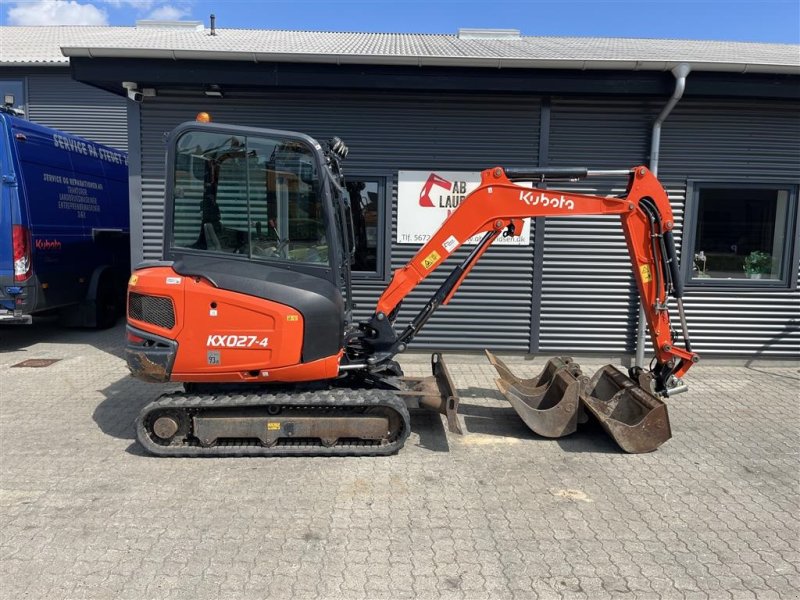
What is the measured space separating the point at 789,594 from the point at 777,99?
6.81 meters

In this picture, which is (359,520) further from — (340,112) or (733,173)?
(733,173)

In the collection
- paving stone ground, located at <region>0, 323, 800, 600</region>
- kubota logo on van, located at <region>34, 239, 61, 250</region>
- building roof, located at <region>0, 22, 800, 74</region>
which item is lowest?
paving stone ground, located at <region>0, 323, 800, 600</region>

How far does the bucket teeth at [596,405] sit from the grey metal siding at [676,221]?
223cm

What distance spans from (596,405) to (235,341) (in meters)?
3.17

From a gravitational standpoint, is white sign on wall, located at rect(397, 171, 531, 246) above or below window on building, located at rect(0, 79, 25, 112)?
below

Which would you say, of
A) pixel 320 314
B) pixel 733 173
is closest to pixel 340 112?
pixel 320 314

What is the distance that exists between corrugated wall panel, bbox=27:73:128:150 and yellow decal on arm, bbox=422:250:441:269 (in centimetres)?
1260

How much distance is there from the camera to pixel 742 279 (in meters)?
7.85

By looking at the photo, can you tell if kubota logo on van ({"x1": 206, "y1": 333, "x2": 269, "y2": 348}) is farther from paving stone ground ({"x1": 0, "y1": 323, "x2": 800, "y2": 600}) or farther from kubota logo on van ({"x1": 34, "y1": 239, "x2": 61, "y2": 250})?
kubota logo on van ({"x1": 34, "y1": 239, "x2": 61, "y2": 250})

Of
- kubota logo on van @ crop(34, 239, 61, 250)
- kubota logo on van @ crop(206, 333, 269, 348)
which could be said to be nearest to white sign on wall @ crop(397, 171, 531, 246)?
kubota logo on van @ crop(206, 333, 269, 348)

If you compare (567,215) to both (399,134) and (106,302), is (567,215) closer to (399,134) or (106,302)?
(399,134)

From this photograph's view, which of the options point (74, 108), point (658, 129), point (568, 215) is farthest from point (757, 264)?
point (74, 108)

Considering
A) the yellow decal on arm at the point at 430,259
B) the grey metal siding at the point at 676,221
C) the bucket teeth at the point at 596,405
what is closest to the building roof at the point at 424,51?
the grey metal siding at the point at 676,221

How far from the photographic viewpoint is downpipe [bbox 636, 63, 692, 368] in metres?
6.74
